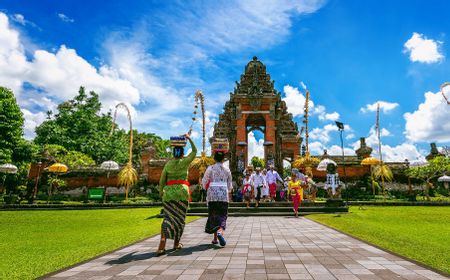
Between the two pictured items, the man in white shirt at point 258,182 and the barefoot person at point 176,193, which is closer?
the barefoot person at point 176,193

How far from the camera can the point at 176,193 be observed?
5578 millimetres

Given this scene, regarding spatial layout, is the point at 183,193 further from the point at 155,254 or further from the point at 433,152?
the point at 433,152

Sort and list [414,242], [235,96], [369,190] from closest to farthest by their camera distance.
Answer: [414,242]
[235,96]
[369,190]

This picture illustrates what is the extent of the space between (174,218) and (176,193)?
19.0 inches

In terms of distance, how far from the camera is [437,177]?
27797mm

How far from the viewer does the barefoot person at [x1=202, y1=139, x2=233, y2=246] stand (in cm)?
609

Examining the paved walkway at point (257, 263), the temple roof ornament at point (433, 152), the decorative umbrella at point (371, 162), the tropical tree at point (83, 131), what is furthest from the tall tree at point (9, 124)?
the temple roof ornament at point (433, 152)

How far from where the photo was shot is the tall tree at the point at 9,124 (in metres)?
26.9

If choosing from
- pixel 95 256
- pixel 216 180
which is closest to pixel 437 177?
pixel 216 180

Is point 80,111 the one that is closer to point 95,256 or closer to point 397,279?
point 95,256

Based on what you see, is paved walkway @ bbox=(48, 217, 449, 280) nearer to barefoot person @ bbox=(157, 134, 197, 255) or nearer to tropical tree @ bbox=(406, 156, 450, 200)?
barefoot person @ bbox=(157, 134, 197, 255)

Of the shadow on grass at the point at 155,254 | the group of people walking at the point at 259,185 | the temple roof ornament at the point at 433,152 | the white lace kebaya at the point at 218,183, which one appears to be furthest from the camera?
the temple roof ornament at the point at 433,152

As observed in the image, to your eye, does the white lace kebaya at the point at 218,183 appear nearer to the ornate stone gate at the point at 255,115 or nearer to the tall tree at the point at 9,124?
the ornate stone gate at the point at 255,115

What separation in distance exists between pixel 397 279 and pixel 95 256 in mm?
4777
